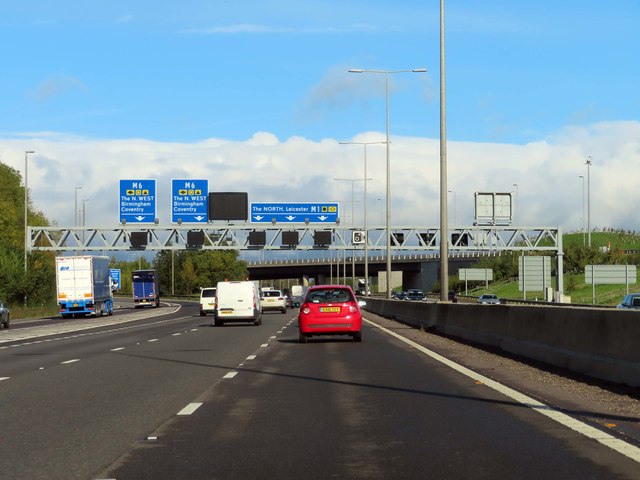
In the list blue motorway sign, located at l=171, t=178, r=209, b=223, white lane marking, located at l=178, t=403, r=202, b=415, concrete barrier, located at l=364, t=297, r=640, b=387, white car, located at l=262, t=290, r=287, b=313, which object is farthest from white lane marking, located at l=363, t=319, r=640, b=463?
blue motorway sign, located at l=171, t=178, r=209, b=223

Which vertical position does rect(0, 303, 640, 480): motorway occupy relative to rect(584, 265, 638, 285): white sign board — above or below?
below

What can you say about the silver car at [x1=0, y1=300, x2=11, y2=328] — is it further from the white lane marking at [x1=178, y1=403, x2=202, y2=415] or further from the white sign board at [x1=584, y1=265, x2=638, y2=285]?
the white lane marking at [x1=178, y1=403, x2=202, y2=415]

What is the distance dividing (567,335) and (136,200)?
2370 inches

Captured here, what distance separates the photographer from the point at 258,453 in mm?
9281

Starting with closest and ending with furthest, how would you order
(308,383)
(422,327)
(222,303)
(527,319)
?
(308,383) → (527,319) → (422,327) → (222,303)

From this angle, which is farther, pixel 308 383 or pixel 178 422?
pixel 308 383

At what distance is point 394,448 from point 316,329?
19.6m

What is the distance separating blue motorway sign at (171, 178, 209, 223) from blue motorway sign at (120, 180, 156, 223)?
1.93 metres

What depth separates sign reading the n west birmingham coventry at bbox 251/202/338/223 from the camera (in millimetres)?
80688

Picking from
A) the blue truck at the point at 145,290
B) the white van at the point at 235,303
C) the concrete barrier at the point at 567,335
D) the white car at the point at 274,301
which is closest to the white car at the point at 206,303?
the white car at the point at 274,301

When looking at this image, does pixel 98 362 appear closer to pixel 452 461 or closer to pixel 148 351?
pixel 148 351

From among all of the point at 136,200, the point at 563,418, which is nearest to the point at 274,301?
the point at 136,200

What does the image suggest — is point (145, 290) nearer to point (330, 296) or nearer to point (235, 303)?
point (235, 303)

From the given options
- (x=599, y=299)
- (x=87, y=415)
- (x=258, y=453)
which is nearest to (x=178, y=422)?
(x=87, y=415)
